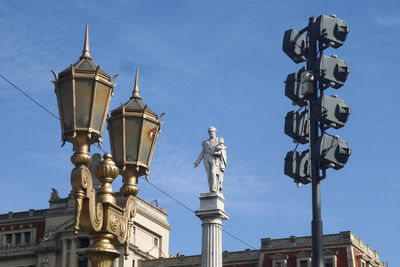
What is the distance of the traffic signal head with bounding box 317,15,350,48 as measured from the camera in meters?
14.1

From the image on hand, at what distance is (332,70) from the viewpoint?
13641mm

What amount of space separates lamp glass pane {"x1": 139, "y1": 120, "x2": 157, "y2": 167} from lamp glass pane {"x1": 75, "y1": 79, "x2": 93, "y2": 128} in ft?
5.00

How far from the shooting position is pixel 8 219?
78125mm

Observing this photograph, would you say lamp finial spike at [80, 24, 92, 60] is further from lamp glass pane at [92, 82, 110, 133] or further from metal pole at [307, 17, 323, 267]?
metal pole at [307, 17, 323, 267]

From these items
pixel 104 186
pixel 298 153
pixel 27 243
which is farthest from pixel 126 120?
pixel 27 243

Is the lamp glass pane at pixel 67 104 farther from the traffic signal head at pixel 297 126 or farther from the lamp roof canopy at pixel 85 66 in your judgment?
the traffic signal head at pixel 297 126

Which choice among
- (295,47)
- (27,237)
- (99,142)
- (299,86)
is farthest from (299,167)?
(27,237)

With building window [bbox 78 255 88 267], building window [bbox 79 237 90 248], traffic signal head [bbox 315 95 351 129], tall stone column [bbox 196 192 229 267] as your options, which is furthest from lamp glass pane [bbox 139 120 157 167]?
building window [bbox 79 237 90 248]

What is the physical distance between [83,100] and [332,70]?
13.9 feet

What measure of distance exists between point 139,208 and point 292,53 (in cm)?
6050

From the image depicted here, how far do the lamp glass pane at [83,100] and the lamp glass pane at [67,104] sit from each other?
9cm

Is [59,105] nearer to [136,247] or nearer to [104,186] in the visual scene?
[104,186]

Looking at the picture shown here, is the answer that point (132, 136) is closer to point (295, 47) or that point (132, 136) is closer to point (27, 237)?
point (295, 47)

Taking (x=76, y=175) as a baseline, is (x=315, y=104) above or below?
above
